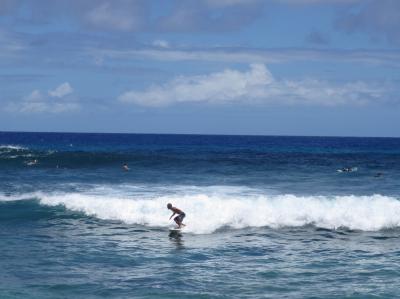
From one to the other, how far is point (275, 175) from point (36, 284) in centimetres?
2904

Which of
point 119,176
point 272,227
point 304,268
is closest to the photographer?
point 304,268

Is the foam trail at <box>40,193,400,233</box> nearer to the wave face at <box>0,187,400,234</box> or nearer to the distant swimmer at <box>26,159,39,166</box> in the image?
the wave face at <box>0,187,400,234</box>

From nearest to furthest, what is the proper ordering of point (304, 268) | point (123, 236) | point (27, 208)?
point (304, 268), point (123, 236), point (27, 208)

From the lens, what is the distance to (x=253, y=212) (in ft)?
77.7

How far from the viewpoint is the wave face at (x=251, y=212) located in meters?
22.7

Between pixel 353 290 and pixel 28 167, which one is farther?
pixel 28 167

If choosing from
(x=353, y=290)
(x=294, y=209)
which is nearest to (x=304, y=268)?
(x=353, y=290)

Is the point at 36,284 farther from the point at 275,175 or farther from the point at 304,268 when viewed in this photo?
the point at 275,175

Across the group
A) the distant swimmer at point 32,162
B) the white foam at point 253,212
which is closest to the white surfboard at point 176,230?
the white foam at point 253,212

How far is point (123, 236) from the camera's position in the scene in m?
20.8

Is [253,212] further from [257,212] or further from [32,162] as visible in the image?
[32,162]

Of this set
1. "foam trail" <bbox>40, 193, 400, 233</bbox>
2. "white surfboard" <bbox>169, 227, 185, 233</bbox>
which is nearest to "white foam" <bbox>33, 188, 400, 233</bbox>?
"foam trail" <bbox>40, 193, 400, 233</bbox>

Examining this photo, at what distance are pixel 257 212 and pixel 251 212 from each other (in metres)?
0.27

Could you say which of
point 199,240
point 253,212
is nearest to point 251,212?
point 253,212
